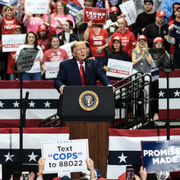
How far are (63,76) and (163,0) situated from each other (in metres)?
6.07

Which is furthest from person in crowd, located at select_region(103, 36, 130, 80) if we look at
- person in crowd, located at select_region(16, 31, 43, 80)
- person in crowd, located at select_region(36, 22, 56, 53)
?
person in crowd, located at select_region(36, 22, 56, 53)

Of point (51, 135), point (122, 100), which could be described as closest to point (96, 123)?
point (51, 135)

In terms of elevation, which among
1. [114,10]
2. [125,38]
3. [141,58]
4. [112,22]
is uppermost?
[114,10]

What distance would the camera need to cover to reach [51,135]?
6.14 metres

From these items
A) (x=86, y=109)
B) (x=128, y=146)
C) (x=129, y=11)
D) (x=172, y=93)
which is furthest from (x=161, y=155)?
(x=129, y=11)

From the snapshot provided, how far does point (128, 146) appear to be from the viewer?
627 cm

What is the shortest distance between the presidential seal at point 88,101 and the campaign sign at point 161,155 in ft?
3.48

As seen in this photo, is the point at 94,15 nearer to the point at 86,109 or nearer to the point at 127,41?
the point at 127,41

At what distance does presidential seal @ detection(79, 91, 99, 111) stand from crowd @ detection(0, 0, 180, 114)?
10.9 feet

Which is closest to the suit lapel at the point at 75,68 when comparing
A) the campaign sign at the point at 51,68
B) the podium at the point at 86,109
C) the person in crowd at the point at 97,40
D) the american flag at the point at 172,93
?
the podium at the point at 86,109

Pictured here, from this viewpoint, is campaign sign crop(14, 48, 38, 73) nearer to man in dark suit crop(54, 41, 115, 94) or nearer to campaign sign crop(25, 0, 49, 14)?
man in dark suit crop(54, 41, 115, 94)

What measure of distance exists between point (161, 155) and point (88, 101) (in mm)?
1303

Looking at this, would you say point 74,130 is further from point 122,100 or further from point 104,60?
point 104,60

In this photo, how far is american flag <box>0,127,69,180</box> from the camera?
6.17 meters
